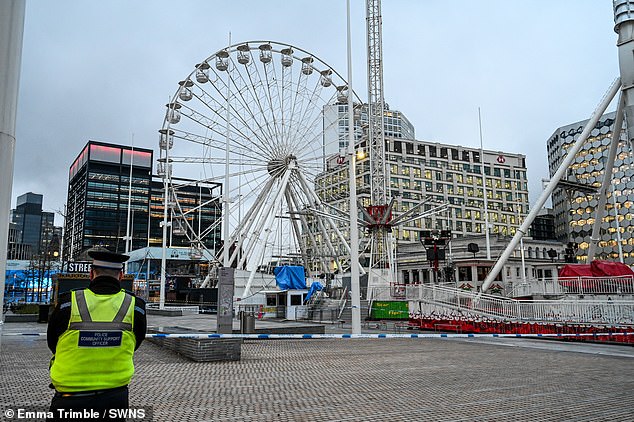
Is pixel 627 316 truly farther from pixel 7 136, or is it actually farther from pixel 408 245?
pixel 408 245

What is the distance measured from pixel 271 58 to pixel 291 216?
13058 mm

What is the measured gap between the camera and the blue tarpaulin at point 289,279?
36812 mm

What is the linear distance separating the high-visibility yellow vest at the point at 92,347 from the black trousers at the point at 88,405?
4cm

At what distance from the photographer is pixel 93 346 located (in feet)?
11.8

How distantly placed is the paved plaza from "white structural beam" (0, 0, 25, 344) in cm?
382

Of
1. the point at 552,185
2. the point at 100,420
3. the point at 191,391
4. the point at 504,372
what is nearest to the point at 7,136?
the point at 100,420

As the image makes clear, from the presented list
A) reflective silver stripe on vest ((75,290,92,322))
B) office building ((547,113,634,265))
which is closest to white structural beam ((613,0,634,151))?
reflective silver stripe on vest ((75,290,92,322))

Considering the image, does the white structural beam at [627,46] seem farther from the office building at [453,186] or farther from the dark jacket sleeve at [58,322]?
the office building at [453,186]

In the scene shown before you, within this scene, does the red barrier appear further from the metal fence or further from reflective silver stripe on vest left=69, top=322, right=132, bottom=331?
reflective silver stripe on vest left=69, top=322, right=132, bottom=331

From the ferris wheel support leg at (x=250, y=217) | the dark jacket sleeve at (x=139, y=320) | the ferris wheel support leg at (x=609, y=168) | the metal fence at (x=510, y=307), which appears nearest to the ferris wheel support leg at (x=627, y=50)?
the ferris wheel support leg at (x=609, y=168)

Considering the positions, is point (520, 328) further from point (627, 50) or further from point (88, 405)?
A: point (88, 405)

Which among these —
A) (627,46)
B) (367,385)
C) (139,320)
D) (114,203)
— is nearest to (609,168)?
(627,46)

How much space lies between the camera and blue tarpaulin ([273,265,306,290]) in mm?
36812

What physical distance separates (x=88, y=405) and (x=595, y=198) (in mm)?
129424
